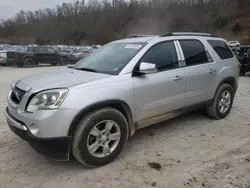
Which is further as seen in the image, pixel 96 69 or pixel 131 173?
pixel 96 69

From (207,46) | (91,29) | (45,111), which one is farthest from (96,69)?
(91,29)

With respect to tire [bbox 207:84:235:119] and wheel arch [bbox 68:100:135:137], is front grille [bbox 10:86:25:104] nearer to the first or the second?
wheel arch [bbox 68:100:135:137]

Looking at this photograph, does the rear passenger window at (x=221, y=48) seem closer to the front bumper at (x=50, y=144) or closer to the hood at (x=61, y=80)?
the hood at (x=61, y=80)

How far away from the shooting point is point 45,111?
2.79 meters

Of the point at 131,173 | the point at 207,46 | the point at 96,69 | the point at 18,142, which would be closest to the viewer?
the point at 131,173

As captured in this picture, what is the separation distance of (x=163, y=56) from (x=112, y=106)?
4.06 feet

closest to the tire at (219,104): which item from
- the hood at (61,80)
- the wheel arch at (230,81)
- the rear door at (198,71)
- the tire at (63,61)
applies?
the wheel arch at (230,81)

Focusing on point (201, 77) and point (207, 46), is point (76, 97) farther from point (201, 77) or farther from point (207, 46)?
point (207, 46)

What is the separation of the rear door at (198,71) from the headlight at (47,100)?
85.8 inches

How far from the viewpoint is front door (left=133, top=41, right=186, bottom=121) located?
3.50 meters

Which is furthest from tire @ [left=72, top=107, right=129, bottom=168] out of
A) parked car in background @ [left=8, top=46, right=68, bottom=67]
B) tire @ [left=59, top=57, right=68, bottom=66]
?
tire @ [left=59, top=57, right=68, bottom=66]

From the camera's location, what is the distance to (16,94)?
3244mm

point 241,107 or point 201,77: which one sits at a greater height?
point 201,77

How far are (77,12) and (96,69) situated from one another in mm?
93858
